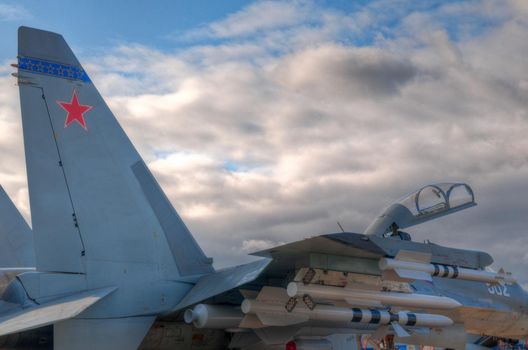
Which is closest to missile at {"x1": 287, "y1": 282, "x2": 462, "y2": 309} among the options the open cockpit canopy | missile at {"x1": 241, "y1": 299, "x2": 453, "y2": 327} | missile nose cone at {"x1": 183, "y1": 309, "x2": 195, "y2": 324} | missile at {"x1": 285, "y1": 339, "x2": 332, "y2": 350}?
missile at {"x1": 241, "y1": 299, "x2": 453, "y2": 327}

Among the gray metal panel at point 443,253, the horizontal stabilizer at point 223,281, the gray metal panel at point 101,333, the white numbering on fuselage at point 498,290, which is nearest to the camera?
the gray metal panel at point 101,333

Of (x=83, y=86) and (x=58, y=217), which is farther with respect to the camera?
(x=83, y=86)

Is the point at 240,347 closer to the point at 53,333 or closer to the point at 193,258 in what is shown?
the point at 193,258

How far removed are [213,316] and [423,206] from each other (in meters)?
5.03

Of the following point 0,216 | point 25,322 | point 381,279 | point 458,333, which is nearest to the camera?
point 25,322

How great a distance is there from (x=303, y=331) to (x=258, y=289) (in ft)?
4.22

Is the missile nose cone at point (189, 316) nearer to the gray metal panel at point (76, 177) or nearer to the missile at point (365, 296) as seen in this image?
the gray metal panel at point (76, 177)

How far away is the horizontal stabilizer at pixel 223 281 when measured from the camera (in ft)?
28.6

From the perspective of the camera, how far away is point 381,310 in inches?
390

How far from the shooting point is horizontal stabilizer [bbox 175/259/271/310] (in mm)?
8730

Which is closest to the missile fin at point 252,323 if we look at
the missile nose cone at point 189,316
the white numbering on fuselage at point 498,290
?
the missile nose cone at point 189,316

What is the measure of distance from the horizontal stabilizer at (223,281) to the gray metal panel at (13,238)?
6032 millimetres

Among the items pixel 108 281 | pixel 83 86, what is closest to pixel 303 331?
pixel 108 281

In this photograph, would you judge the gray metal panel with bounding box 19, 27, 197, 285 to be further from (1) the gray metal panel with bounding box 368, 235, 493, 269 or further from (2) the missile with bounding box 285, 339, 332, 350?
(1) the gray metal panel with bounding box 368, 235, 493, 269
